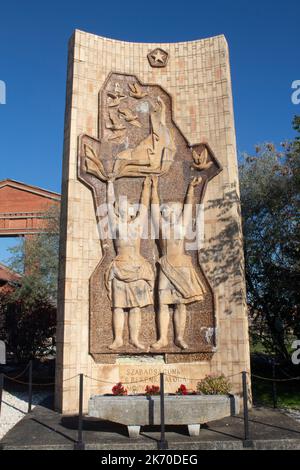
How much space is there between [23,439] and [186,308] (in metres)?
4.93

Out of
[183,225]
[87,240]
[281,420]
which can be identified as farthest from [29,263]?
[281,420]

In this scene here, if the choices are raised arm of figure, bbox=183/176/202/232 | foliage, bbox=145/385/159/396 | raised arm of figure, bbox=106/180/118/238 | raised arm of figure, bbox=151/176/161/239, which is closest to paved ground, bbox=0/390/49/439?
foliage, bbox=145/385/159/396

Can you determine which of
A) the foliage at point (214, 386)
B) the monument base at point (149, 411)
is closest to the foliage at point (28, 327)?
the foliage at point (214, 386)

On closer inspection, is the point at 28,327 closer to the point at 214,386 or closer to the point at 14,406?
the point at 14,406

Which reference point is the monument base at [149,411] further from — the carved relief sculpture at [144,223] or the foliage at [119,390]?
the carved relief sculpture at [144,223]

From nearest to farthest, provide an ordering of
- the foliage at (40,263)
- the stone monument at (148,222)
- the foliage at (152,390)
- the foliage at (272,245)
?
the foliage at (152,390), the stone monument at (148,222), the foliage at (272,245), the foliage at (40,263)

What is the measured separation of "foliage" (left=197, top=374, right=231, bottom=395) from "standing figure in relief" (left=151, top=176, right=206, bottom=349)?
99 centimetres

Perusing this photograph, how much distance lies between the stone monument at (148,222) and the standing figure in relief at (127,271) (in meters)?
0.03

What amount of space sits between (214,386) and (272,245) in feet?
21.4

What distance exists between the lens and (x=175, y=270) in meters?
11.0

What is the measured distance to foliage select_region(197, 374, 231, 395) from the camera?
10.1 meters

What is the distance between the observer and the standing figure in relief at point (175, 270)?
35.6 ft

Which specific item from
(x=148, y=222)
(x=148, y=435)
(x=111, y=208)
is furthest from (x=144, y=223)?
(x=148, y=435)
